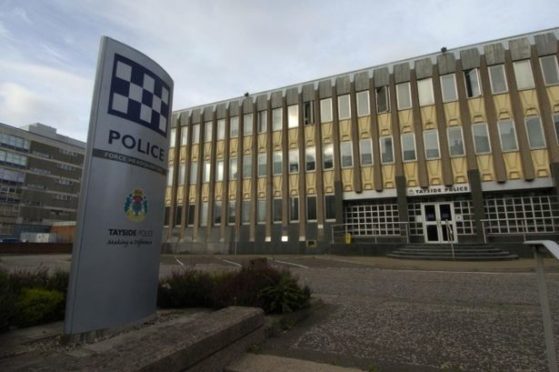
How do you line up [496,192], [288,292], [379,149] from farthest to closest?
[379,149] → [496,192] → [288,292]

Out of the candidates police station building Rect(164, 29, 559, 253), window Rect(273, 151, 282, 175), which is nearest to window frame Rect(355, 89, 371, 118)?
police station building Rect(164, 29, 559, 253)

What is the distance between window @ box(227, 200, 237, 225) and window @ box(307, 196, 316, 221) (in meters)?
7.06

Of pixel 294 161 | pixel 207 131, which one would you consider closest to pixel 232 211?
pixel 294 161

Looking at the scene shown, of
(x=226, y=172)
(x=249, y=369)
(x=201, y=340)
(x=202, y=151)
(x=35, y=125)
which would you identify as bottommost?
(x=249, y=369)

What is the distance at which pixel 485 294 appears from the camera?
26.2 feet

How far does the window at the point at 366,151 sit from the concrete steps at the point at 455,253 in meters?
7.42

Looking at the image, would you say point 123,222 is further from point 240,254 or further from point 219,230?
point 219,230

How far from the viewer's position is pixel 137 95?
202 inches

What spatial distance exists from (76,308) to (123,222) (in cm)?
119

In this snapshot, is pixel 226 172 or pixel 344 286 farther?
pixel 226 172

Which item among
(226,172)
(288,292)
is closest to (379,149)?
(226,172)

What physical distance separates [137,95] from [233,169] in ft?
86.7

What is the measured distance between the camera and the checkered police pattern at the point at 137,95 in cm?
491

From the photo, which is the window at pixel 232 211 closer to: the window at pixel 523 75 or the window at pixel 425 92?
the window at pixel 425 92
